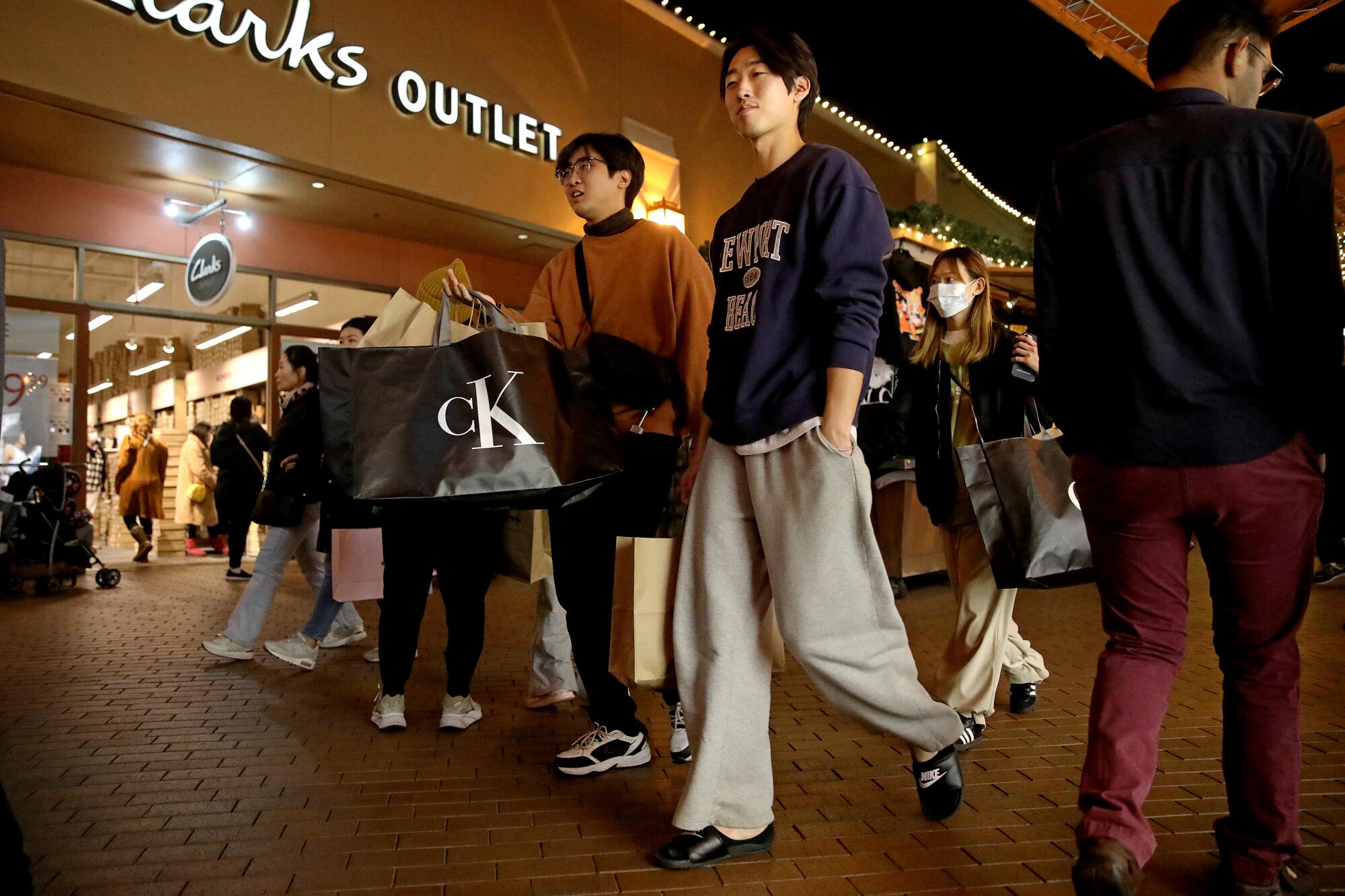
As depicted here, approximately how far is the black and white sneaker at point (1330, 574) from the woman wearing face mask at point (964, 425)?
18.5 ft

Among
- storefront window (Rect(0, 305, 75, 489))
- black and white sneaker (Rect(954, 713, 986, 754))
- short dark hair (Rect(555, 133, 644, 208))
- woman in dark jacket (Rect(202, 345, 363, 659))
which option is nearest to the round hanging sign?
storefront window (Rect(0, 305, 75, 489))

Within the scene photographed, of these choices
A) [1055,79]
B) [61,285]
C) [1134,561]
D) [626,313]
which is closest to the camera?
[1134,561]

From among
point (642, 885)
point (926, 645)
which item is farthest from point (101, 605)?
point (642, 885)

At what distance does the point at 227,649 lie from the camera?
4.86 metres

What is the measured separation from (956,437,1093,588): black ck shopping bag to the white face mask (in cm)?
58

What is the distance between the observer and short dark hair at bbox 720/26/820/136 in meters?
2.33

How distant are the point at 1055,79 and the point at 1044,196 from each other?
42.1ft

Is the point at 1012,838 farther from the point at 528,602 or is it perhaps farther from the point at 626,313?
the point at 528,602

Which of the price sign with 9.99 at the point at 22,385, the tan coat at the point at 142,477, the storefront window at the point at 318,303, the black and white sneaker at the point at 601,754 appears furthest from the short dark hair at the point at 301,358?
the tan coat at the point at 142,477

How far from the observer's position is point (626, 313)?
3010 mm

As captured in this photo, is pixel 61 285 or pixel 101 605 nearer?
pixel 101 605

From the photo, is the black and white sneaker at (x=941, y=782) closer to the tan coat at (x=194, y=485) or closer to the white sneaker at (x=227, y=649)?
the white sneaker at (x=227, y=649)

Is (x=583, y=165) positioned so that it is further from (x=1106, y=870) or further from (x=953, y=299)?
(x=1106, y=870)

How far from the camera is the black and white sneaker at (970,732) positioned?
10.3 ft
